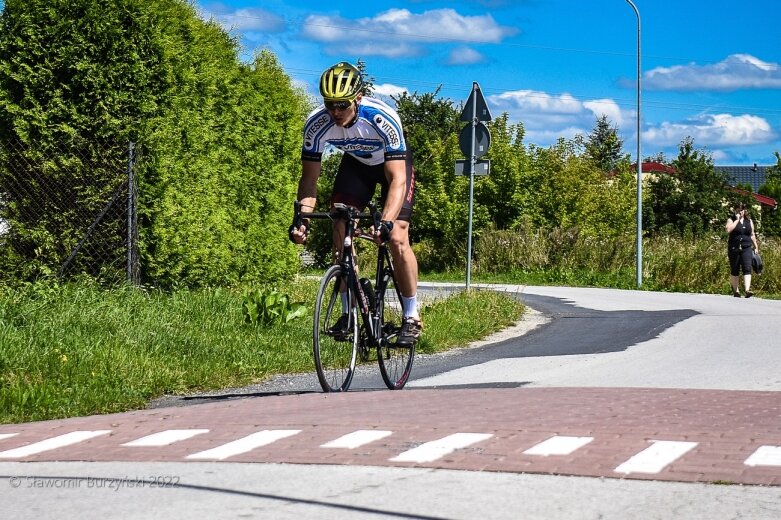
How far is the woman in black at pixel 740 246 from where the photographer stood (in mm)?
23031

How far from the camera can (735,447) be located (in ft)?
18.8

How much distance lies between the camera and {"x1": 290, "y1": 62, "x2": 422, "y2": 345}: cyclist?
7645mm

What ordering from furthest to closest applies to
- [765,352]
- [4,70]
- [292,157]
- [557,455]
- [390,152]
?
1. [292,157]
2. [4,70]
3. [765,352]
4. [390,152]
5. [557,455]

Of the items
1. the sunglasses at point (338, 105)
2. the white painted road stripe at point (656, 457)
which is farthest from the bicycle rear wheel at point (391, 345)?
the white painted road stripe at point (656, 457)

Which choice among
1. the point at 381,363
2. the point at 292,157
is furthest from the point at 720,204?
the point at 381,363

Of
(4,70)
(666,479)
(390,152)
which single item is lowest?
(666,479)

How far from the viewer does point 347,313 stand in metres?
8.07

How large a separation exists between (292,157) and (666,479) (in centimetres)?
A: 1369

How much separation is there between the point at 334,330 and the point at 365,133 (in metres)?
1.34

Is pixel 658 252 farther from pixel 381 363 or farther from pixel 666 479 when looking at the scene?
pixel 666 479

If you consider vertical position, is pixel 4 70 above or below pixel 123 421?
above

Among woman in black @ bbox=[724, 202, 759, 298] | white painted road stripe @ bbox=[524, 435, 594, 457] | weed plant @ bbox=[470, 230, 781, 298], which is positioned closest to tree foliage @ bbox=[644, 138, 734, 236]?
weed plant @ bbox=[470, 230, 781, 298]

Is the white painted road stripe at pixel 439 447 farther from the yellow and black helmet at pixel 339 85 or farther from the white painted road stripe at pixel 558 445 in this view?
the yellow and black helmet at pixel 339 85

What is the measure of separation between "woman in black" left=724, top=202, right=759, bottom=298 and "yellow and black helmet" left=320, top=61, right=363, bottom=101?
16.9m
